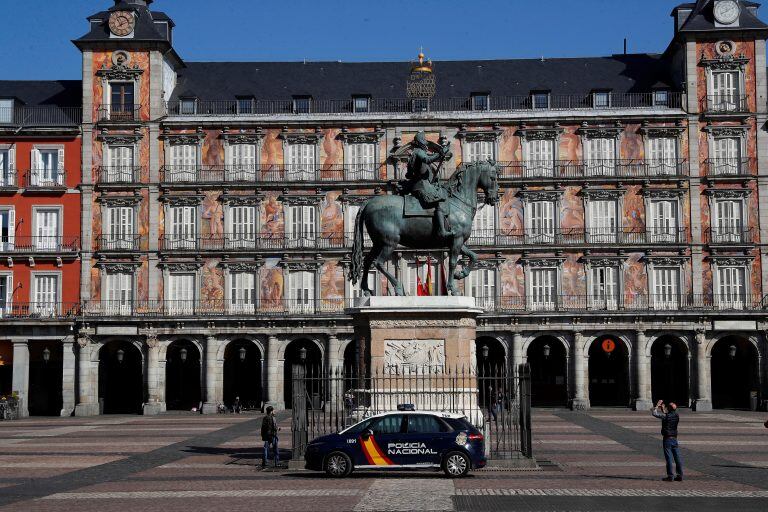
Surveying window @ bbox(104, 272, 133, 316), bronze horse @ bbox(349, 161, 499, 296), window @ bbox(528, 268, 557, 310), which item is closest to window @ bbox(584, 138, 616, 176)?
window @ bbox(528, 268, 557, 310)

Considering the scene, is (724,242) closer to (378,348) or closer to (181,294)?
(181,294)

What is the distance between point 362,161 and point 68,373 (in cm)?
2159

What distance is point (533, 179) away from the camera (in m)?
68.9

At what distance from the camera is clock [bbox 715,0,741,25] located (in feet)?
225

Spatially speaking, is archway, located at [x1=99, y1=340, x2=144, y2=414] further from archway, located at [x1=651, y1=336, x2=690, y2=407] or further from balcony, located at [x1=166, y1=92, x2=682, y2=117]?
archway, located at [x1=651, y1=336, x2=690, y2=407]

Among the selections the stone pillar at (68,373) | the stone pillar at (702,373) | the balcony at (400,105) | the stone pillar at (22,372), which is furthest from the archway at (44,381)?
the stone pillar at (702,373)

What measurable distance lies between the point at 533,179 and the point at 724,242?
1174 cm

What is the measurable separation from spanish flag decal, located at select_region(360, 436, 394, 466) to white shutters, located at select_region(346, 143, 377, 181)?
44.1 m

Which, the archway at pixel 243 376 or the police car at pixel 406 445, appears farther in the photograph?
the archway at pixel 243 376

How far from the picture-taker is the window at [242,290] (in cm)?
6900

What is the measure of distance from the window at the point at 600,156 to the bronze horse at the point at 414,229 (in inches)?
1646

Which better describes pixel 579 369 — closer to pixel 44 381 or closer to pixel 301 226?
pixel 301 226

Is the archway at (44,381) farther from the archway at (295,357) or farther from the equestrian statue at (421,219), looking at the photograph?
the equestrian statue at (421,219)

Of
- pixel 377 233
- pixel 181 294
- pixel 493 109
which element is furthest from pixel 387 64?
pixel 377 233
